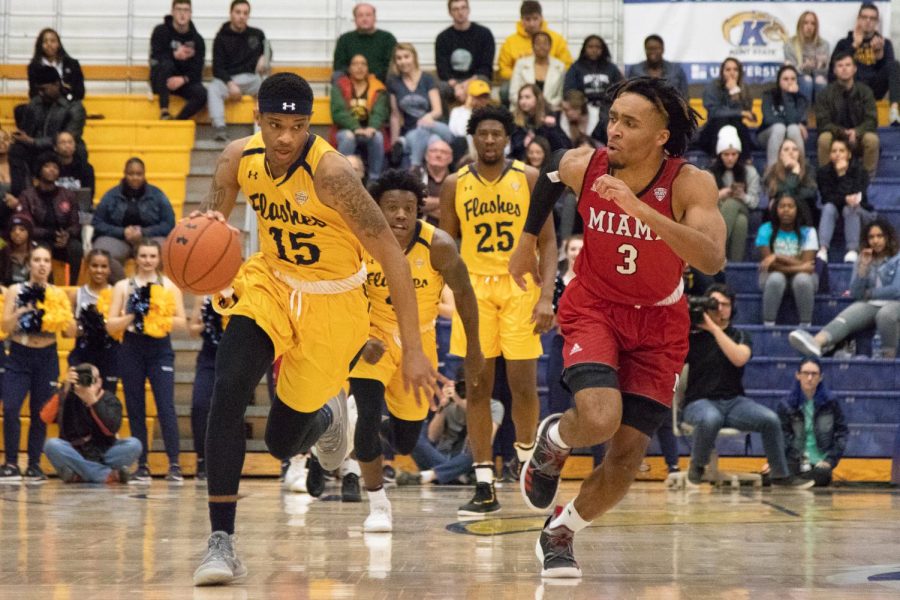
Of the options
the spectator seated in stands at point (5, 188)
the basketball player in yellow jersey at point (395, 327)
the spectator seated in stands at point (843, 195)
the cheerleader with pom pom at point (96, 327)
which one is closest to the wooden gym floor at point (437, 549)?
the basketball player in yellow jersey at point (395, 327)

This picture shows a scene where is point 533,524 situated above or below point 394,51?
below

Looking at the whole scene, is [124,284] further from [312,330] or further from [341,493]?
[312,330]

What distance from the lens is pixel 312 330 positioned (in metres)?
6.16

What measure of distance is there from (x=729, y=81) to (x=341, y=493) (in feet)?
24.9

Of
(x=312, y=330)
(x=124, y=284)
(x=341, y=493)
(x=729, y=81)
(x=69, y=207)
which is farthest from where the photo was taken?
(x=729, y=81)

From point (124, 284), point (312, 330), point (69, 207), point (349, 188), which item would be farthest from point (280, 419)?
point (69, 207)

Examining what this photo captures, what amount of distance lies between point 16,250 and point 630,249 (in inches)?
346

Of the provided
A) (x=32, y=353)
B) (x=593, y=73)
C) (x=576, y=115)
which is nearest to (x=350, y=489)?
(x=32, y=353)

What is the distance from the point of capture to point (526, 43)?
16.2m

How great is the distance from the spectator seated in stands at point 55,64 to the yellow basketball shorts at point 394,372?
8.43 meters

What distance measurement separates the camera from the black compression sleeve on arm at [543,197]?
6.41 m

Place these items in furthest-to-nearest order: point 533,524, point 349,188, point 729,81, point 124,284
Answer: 1. point 729,81
2. point 124,284
3. point 533,524
4. point 349,188

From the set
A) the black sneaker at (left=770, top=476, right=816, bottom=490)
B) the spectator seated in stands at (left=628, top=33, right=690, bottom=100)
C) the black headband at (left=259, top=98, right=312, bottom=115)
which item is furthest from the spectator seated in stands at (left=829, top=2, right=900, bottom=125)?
the black headband at (left=259, top=98, right=312, bottom=115)

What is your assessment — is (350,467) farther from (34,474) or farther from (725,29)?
(725,29)
